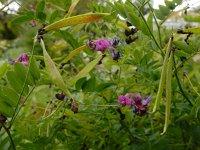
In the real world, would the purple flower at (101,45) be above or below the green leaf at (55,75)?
below

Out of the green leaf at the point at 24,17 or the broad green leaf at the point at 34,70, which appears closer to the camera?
the broad green leaf at the point at 34,70

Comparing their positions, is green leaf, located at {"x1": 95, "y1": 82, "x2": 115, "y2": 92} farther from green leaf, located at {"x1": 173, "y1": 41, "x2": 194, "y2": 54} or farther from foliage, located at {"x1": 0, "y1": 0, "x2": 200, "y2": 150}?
green leaf, located at {"x1": 173, "y1": 41, "x2": 194, "y2": 54}

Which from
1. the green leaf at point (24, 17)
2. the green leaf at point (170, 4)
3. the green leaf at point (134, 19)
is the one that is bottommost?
the green leaf at point (170, 4)

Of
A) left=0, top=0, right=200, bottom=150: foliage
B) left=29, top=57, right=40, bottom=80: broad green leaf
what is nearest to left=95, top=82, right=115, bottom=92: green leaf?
left=0, top=0, right=200, bottom=150: foliage

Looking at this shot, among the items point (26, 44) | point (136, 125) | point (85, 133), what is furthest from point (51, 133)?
point (26, 44)

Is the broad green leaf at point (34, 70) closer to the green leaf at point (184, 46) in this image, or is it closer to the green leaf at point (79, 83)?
the green leaf at point (79, 83)

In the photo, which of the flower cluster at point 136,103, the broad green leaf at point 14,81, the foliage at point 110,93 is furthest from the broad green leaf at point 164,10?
the broad green leaf at point 14,81

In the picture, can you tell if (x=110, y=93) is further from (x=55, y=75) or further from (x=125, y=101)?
(x=55, y=75)
